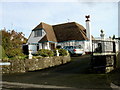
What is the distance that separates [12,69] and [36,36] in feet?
65.0

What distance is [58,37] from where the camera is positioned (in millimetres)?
32094

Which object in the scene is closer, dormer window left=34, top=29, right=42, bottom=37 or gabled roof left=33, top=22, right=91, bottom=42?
gabled roof left=33, top=22, right=91, bottom=42

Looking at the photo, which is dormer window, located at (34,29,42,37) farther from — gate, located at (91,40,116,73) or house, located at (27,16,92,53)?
gate, located at (91,40,116,73)

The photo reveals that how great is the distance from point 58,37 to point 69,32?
273 cm

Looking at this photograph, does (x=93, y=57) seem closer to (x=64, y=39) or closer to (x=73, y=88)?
(x=73, y=88)

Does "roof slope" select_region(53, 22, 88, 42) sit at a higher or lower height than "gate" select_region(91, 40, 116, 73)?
higher

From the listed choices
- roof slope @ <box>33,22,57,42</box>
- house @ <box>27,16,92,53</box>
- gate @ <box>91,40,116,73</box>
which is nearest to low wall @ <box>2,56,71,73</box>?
gate @ <box>91,40,116,73</box>

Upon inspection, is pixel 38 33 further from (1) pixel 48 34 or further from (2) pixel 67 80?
(2) pixel 67 80

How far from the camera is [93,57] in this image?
39.1 ft

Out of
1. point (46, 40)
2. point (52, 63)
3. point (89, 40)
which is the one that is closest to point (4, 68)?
point (52, 63)

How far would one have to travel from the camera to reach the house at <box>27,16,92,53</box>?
1137 inches

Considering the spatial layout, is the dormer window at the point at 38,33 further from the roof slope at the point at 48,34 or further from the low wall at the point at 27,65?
the low wall at the point at 27,65

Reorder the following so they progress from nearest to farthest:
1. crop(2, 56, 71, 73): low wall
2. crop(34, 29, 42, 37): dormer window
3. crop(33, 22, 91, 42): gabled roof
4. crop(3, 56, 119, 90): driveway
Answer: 1. crop(3, 56, 119, 90): driveway
2. crop(2, 56, 71, 73): low wall
3. crop(33, 22, 91, 42): gabled roof
4. crop(34, 29, 42, 37): dormer window

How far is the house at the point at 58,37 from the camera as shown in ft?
94.7
